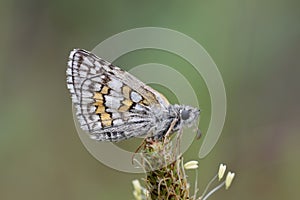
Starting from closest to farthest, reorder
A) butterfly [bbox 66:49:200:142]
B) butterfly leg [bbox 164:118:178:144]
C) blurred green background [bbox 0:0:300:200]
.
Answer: butterfly leg [bbox 164:118:178:144], butterfly [bbox 66:49:200:142], blurred green background [bbox 0:0:300:200]

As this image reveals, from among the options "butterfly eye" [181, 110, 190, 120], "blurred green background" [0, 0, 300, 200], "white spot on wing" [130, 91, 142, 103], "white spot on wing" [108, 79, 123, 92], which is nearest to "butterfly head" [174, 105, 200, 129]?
"butterfly eye" [181, 110, 190, 120]

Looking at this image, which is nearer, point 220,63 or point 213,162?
point 213,162

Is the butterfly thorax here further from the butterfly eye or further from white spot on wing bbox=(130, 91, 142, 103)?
white spot on wing bbox=(130, 91, 142, 103)

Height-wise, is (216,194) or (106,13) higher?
(106,13)

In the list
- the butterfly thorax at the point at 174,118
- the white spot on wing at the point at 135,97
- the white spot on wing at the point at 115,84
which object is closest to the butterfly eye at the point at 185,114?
the butterfly thorax at the point at 174,118

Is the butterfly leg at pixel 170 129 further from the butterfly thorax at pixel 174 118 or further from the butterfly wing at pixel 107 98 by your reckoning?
the butterfly wing at pixel 107 98
